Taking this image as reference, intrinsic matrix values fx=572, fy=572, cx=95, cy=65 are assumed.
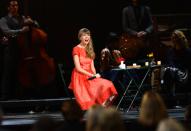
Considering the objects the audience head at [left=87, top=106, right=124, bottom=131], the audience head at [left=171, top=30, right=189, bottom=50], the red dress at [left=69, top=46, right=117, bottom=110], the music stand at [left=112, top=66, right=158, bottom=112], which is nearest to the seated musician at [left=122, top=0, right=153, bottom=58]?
the music stand at [left=112, top=66, right=158, bottom=112]

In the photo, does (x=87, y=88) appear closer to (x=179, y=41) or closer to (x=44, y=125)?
(x=179, y=41)

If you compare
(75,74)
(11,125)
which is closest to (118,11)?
(75,74)

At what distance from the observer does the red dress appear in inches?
317

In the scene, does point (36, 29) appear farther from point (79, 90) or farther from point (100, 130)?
point (100, 130)

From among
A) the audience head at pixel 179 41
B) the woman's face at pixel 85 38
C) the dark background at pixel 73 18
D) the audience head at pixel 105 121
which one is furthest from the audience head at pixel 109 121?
the dark background at pixel 73 18

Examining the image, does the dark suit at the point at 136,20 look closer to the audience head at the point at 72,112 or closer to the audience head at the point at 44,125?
the audience head at the point at 72,112

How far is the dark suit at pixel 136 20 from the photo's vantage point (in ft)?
30.2

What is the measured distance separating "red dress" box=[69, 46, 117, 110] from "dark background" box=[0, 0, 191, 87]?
174 centimetres

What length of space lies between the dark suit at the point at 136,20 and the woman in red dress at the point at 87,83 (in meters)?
1.17

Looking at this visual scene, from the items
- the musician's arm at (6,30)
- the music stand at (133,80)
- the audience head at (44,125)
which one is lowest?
the music stand at (133,80)

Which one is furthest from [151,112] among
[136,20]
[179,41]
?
[136,20]

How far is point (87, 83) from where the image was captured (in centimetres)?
818

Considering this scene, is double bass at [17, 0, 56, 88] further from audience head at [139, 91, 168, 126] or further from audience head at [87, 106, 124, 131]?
audience head at [87, 106, 124, 131]

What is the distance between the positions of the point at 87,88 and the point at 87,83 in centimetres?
7
